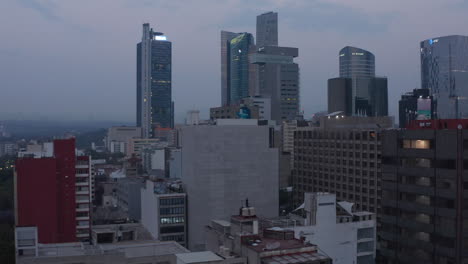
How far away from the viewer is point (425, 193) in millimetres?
48750

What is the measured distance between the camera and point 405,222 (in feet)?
166

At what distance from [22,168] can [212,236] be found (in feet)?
100.0

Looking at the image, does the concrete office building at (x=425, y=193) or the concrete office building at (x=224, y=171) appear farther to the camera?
the concrete office building at (x=224, y=171)

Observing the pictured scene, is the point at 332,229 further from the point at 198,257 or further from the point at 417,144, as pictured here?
the point at 198,257

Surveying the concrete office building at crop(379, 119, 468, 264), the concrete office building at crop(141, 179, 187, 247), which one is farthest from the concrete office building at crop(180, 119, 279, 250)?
the concrete office building at crop(379, 119, 468, 264)

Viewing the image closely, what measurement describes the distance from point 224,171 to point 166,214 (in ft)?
40.4

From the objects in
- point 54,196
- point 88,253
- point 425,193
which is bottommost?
point 88,253

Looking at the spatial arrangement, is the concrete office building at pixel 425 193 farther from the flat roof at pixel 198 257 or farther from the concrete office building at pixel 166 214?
the concrete office building at pixel 166 214

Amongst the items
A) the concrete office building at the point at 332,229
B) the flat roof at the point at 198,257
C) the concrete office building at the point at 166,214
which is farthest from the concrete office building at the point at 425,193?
the concrete office building at the point at 166,214

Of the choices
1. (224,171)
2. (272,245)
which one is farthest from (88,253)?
(224,171)

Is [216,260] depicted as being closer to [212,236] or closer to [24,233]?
[212,236]

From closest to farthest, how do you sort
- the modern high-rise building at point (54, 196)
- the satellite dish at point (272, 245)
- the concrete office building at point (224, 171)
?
the satellite dish at point (272, 245), the modern high-rise building at point (54, 196), the concrete office building at point (224, 171)

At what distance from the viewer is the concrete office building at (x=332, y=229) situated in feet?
195

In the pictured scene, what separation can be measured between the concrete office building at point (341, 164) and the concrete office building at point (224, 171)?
25.0 metres
